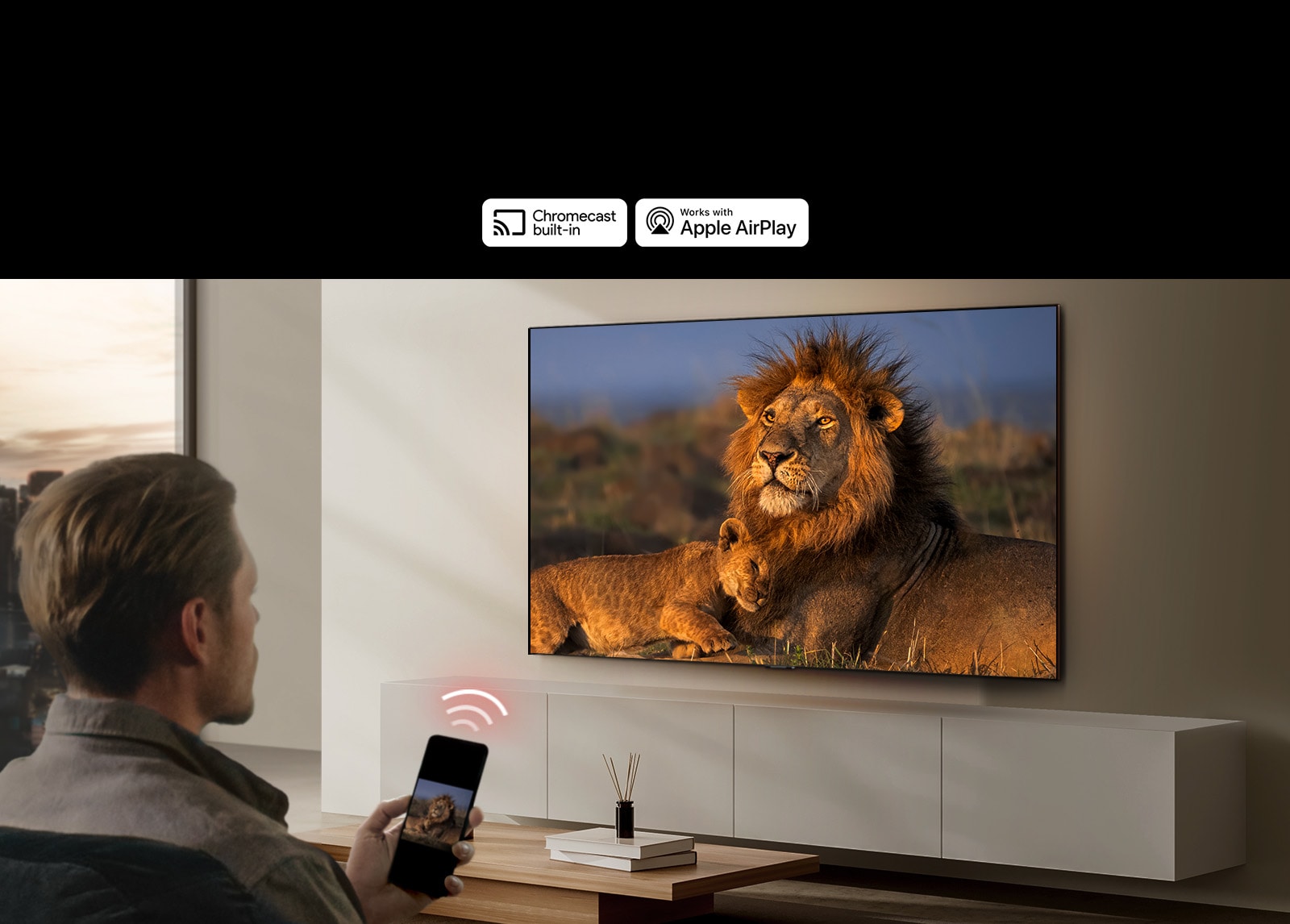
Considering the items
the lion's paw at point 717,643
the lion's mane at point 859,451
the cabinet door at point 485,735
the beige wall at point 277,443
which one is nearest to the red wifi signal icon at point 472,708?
the cabinet door at point 485,735

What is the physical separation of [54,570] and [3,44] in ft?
2.37

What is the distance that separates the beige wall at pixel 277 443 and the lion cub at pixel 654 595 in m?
2.79

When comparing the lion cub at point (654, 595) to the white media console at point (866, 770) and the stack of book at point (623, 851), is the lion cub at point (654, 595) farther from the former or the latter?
the stack of book at point (623, 851)

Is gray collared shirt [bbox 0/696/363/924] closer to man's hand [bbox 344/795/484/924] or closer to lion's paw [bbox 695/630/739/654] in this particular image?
man's hand [bbox 344/795/484/924]

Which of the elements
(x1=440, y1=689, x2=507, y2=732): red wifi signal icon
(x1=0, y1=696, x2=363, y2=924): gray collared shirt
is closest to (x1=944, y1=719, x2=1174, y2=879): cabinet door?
(x1=440, y1=689, x2=507, y2=732): red wifi signal icon

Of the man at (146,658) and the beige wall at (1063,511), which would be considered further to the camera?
the beige wall at (1063,511)

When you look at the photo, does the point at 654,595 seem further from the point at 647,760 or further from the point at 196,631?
the point at 196,631

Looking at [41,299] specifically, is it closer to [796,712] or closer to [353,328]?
[353,328]

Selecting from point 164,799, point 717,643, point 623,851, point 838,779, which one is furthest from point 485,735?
point 164,799

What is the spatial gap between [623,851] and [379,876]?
3.06 meters

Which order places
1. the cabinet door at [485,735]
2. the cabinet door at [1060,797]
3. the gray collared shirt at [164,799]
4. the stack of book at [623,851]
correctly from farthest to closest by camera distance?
the cabinet door at [485,735] → the cabinet door at [1060,797] → the stack of book at [623,851] → the gray collared shirt at [164,799]

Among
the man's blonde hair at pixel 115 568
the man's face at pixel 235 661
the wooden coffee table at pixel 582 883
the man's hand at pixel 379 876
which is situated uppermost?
the man's blonde hair at pixel 115 568

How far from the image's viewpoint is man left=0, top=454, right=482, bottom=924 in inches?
33.7

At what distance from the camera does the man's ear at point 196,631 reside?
0.86m
